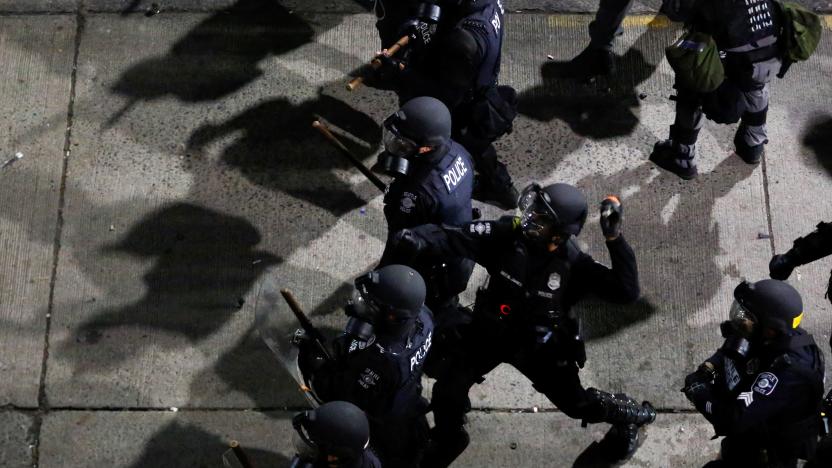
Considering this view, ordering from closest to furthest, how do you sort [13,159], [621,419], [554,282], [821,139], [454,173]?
[554,282] < [454,173] < [621,419] < [13,159] < [821,139]

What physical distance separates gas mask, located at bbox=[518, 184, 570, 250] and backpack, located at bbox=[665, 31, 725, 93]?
196 cm

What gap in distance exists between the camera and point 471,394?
7527 millimetres

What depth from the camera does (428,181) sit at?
22.0 ft

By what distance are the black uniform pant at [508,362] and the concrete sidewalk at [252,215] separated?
0.66 m

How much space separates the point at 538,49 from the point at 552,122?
0.77 meters

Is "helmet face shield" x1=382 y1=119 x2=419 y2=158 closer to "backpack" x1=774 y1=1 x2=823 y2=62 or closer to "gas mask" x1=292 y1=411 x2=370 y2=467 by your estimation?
"gas mask" x1=292 y1=411 x2=370 y2=467

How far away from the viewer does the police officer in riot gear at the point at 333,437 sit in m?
5.54

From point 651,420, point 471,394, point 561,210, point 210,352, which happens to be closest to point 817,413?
point 651,420

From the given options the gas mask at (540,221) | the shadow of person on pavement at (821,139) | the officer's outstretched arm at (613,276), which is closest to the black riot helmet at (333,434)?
the gas mask at (540,221)

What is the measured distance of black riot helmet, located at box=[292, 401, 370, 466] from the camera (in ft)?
18.1

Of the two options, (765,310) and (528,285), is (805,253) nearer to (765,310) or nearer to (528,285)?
(765,310)

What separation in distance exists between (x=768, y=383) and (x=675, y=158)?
2.82 m

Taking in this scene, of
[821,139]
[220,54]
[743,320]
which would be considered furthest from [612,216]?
[220,54]

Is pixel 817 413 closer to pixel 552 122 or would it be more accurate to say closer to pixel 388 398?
pixel 388 398
